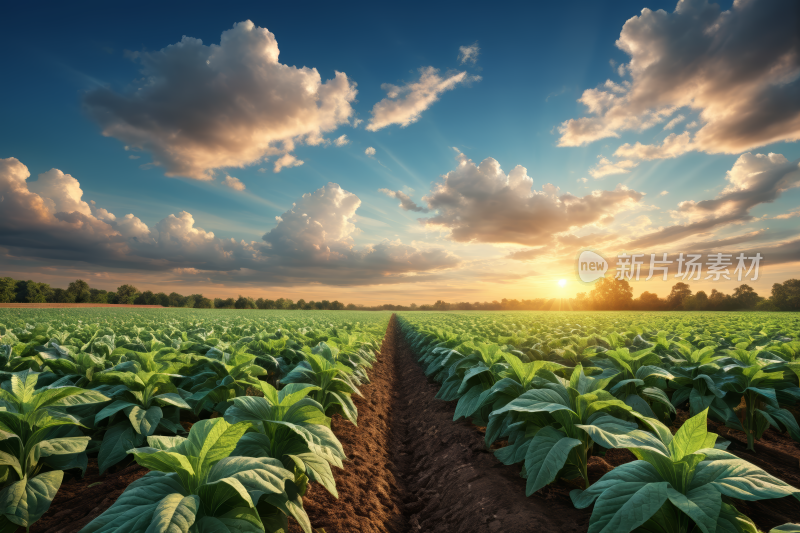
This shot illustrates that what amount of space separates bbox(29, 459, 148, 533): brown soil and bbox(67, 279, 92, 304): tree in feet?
391

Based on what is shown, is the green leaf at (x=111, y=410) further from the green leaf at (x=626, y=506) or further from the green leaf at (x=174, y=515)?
the green leaf at (x=626, y=506)

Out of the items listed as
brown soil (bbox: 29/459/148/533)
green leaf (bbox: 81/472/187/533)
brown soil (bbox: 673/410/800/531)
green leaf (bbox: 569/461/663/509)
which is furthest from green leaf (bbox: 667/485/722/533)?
brown soil (bbox: 29/459/148/533)

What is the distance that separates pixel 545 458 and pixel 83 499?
4186 mm

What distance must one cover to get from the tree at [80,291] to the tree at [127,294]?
247 inches

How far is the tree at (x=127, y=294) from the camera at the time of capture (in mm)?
94812

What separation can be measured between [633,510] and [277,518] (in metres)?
2.27

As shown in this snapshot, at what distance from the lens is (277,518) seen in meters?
2.38

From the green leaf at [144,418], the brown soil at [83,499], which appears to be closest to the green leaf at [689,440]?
the green leaf at [144,418]

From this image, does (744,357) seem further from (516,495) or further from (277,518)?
(277,518)

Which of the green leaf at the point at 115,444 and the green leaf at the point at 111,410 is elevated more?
the green leaf at the point at 111,410

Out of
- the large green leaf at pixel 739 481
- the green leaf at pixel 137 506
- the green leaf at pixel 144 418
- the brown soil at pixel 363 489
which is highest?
the large green leaf at pixel 739 481

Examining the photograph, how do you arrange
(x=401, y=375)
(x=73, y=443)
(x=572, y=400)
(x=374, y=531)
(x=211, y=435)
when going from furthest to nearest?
1. (x=401, y=375)
2. (x=374, y=531)
3. (x=572, y=400)
4. (x=73, y=443)
5. (x=211, y=435)

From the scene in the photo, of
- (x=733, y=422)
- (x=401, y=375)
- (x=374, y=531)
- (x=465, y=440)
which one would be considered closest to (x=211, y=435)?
(x=374, y=531)

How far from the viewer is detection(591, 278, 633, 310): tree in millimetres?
95938
